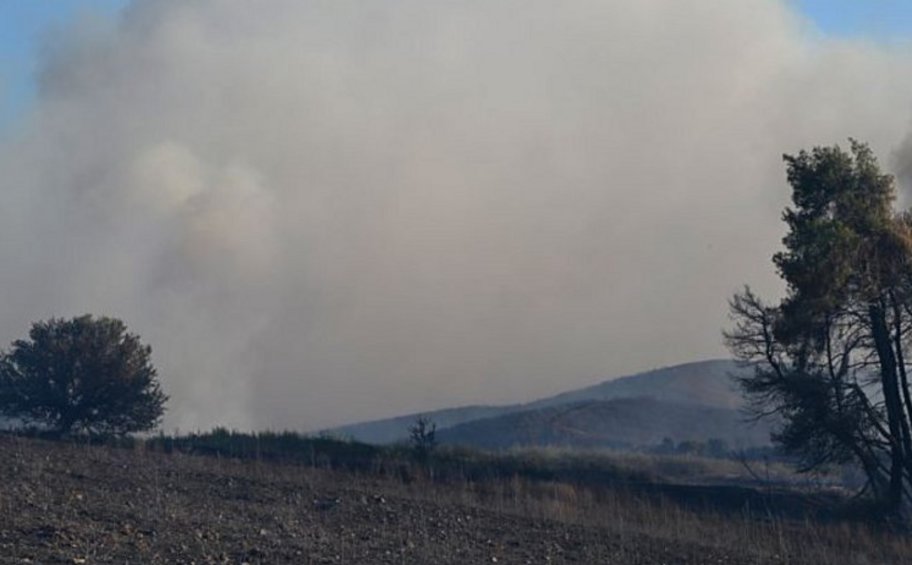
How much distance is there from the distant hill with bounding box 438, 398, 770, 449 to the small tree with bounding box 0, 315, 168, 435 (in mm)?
44000

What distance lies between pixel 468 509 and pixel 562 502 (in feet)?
15.1

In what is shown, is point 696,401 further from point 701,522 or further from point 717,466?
point 701,522

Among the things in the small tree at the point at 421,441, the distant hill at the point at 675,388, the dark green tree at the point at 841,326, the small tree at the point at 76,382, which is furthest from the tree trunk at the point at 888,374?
the distant hill at the point at 675,388

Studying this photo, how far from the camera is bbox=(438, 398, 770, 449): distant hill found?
9488 cm

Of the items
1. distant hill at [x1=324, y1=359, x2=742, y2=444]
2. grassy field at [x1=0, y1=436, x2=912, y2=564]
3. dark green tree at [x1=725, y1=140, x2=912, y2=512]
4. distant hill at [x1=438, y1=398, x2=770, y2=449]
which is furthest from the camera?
distant hill at [x1=324, y1=359, x2=742, y2=444]

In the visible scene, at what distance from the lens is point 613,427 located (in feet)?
361

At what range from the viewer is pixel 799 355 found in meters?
35.4

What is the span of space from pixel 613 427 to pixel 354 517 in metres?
89.5

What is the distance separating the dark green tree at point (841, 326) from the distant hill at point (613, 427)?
5088 centimetres

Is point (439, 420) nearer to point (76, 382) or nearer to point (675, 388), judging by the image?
point (675, 388)

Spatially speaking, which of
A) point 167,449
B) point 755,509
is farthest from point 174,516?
point 755,509

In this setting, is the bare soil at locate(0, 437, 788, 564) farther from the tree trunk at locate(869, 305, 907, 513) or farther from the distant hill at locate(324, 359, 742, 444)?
the distant hill at locate(324, 359, 742, 444)

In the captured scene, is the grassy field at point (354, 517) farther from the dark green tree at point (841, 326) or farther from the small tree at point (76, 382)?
the small tree at point (76, 382)

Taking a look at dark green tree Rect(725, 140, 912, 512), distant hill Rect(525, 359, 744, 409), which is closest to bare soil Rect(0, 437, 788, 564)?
dark green tree Rect(725, 140, 912, 512)
